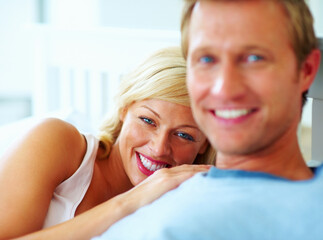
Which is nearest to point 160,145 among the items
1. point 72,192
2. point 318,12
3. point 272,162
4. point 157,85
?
point 157,85

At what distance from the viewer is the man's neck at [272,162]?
0.98 m

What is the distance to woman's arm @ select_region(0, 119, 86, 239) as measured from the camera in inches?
53.0

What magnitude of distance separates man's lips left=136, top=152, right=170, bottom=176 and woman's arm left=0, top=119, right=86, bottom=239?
8.4 inches

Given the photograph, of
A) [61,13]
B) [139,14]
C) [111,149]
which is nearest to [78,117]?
[111,149]

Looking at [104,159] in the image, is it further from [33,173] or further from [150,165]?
[33,173]

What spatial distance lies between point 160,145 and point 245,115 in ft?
2.36

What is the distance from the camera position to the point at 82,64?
10.1 feet

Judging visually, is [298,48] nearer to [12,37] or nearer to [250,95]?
[250,95]

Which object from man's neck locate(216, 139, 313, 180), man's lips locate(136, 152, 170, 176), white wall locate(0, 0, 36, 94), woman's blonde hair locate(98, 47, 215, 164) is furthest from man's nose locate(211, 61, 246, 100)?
white wall locate(0, 0, 36, 94)

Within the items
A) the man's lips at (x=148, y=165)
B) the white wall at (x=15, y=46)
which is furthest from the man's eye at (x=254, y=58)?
the white wall at (x=15, y=46)

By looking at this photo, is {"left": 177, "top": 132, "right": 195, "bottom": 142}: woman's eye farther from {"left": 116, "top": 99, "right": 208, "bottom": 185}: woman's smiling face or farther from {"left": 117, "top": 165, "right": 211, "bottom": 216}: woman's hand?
{"left": 117, "top": 165, "right": 211, "bottom": 216}: woman's hand

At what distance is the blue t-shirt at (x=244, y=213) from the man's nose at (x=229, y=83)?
15 cm

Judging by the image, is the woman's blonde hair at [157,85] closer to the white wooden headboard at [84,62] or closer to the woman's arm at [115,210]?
the woman's arm at [115,210]

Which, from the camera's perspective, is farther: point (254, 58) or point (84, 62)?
point (84, 62)
